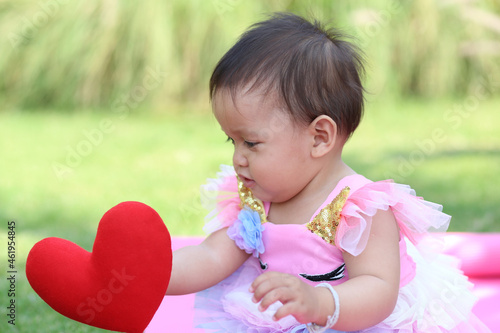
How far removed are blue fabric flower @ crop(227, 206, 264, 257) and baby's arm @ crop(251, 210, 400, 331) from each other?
0.24 meters

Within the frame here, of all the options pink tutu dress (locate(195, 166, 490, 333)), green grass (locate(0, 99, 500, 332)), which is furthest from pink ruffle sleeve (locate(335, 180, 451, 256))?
green grass (locate(0, 99, 500, 332))

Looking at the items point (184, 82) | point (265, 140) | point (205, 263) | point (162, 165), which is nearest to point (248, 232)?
point (205, 263)

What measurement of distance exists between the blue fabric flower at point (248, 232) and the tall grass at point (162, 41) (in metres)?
4.29

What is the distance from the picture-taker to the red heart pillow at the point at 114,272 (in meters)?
1.33

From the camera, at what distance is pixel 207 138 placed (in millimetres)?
5191

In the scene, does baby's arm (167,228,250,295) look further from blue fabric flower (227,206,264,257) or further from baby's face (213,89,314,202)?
baby's face (213,89,314,202)

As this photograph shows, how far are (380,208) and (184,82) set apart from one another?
4.98 meters

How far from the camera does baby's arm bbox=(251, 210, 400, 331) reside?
111cm

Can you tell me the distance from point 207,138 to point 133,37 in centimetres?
143

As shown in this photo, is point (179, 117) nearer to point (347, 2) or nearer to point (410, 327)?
point (347, 2)

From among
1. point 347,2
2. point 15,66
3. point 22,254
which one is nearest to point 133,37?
point 15,66

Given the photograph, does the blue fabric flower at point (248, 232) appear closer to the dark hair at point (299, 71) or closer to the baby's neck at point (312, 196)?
the baby's neck at point (312, 196)

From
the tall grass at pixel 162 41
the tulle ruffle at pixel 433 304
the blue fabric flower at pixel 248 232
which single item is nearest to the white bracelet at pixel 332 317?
the tulle ruffle at pixel 433 304

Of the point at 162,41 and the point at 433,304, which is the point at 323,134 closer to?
the point at 433,304
